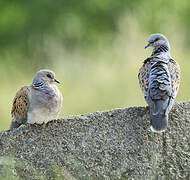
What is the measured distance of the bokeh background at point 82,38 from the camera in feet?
36.3

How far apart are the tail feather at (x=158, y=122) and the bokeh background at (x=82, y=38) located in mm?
6433

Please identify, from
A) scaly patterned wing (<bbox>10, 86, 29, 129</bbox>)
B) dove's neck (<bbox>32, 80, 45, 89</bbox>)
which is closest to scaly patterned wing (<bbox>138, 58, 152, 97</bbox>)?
dove's neck (<bbox>32, 80, 45, 89</bbox>)

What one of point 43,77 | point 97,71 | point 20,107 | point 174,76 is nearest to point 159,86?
point 174,76

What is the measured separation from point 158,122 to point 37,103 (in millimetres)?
1055

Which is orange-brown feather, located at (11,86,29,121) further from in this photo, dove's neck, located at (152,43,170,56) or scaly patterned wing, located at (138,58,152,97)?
dove's neck, located at (152,43,170,56)

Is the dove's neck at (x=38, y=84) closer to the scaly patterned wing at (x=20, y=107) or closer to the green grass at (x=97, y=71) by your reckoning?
the scaly patterned wing at (x=20, y=107)

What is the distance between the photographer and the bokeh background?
1106cm

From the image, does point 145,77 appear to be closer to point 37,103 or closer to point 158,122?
point 158,122

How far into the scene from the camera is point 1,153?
401 centimetres

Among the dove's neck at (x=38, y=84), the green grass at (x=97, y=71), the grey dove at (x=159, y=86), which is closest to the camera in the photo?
the grey dove at (x=159, y=86)

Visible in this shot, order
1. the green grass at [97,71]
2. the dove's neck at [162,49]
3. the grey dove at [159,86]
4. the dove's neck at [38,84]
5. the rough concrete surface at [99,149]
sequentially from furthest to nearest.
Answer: the green grass at [97,71]
the dove's neck at [162,49]
the dove's neck at [38,84]
the grey dove at [159,86]
the rough concrete surface at [99,149]

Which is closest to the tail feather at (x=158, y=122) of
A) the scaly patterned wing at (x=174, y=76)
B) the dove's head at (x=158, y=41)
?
the scaly patterned wing at (x=174, y=76)

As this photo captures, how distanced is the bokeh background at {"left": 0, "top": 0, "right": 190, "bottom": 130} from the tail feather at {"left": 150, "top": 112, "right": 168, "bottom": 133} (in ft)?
21.1

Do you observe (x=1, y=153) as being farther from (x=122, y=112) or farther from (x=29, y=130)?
(x=122, y=112)
